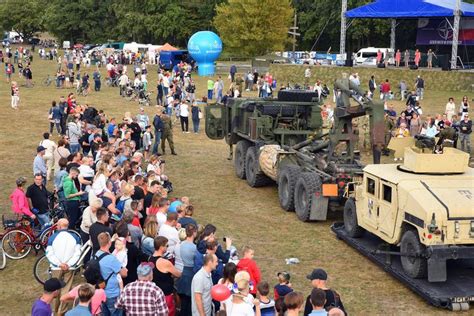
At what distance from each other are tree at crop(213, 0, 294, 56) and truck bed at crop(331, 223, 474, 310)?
153ft

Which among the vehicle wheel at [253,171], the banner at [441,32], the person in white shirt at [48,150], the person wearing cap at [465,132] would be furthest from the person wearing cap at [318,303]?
the banner at [441,32]

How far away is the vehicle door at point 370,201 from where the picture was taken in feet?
36.4

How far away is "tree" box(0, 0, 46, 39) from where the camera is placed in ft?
332

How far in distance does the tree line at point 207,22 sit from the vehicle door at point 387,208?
4691cm

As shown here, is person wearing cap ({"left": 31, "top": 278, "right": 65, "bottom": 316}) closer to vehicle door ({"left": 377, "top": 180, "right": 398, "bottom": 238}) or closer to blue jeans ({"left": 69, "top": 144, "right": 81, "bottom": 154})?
vehicle door ({"left": 377, "top": 180, "right": 398, "bottom": 238})

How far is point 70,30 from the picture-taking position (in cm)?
8738

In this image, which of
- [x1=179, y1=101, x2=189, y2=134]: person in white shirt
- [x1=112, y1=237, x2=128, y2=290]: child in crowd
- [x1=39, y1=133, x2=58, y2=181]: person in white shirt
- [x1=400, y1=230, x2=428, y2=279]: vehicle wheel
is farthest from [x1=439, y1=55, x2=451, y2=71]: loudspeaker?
[x1=112, y1=237, x2=128, y2=290]: child in crowd

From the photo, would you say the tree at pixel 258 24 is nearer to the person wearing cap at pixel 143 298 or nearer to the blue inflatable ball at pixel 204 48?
the blue inflatable ball at pixel 204 48

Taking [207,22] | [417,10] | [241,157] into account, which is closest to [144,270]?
[241,157]

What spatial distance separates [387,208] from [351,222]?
1.74m

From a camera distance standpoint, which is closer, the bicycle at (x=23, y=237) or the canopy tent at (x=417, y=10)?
the bicycle at (x=23, y=237)

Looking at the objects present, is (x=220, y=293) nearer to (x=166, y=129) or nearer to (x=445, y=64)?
(x=166, y=129)

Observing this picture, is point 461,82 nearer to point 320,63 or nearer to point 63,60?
point 320,63

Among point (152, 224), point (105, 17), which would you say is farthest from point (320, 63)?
point (105, 17)
